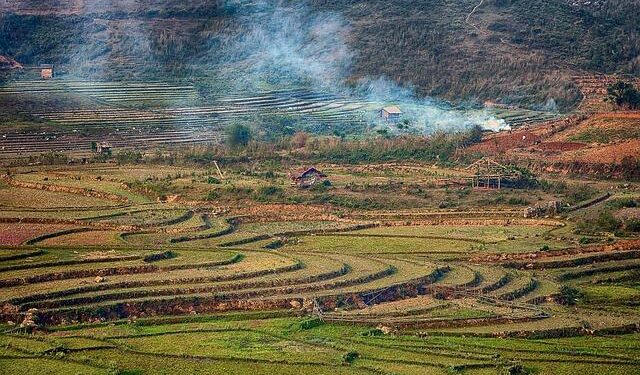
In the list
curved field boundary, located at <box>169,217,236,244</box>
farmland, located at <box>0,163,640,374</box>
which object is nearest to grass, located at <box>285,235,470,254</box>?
farmland, located at <box>0,163,640,374</box>

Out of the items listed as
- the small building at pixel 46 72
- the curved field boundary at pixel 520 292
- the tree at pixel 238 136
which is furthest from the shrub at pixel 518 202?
the small building at pixel 46 72

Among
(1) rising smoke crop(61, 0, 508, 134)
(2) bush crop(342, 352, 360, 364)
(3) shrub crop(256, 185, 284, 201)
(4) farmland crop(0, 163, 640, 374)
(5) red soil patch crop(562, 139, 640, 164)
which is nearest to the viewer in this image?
(2) bush crop(342, 352, 360, 364)

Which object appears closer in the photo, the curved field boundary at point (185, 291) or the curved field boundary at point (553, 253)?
the curved field boundary at point (185, 291)

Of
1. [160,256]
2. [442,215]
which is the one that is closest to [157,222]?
[160,256]

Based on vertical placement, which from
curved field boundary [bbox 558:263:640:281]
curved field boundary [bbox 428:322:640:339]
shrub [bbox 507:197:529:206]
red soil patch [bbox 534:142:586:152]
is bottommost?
shrub [bbox 507:197:529:206]

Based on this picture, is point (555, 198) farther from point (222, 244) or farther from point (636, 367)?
point (636, 367)

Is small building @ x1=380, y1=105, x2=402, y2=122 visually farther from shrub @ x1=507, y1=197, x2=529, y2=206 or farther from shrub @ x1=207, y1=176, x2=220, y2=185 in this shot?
shrub @ x1=507, y1=197, x2=529, y2=206

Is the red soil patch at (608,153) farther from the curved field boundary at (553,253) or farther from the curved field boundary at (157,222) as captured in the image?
the curved field boundary at (157,222)

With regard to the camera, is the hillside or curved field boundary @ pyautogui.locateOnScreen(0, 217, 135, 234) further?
the hillside
